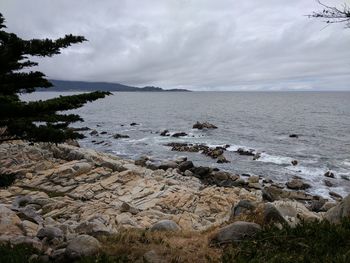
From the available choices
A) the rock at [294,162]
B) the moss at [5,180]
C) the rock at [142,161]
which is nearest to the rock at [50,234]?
the moss at [5,180]

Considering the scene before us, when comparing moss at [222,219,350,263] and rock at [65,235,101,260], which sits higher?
moss at [222,219,350,263]

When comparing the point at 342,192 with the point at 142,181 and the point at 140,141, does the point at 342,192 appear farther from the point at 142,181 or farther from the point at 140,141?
the point at 140,141

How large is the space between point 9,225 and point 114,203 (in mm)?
8939

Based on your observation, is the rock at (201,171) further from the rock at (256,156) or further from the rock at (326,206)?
the rock at (326,206)

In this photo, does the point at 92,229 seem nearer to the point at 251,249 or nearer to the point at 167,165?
the point at 251,249

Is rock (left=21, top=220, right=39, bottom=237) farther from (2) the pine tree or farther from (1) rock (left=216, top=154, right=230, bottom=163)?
(1) rock (left=216, top=154, right=230, bottom=163)

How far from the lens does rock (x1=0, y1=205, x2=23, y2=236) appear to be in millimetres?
Answer: 10391

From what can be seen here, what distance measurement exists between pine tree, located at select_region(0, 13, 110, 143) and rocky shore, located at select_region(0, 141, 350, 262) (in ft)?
Answer: 5.53

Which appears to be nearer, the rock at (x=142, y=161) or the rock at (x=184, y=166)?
the rock at (x=184, y=166)

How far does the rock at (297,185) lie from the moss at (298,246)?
21586 mm

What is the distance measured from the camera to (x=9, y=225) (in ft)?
35.4

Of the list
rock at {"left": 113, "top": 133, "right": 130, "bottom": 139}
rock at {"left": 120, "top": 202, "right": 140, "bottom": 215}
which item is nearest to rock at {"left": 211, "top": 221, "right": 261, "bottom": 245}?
rock at {"left": 120, "top": 202, "right": 140, "bottom": 215}

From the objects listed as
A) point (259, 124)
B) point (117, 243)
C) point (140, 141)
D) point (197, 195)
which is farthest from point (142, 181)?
point (259, 124)

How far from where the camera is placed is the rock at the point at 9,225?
34.1 feet
